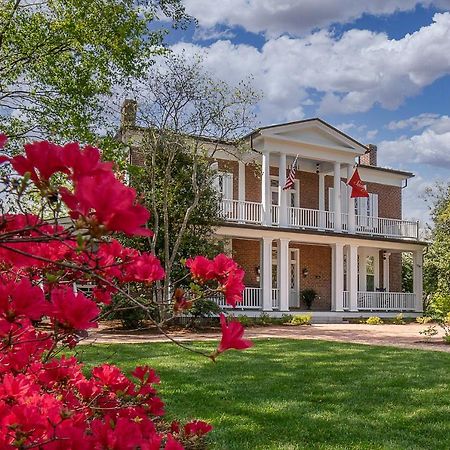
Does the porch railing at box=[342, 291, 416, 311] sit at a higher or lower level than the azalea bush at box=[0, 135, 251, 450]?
lower

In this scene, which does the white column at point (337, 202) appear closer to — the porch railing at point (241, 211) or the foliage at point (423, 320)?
the porch railing at point (241, 211)

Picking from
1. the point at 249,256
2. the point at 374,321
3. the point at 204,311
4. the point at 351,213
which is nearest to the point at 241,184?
the point at 249,256

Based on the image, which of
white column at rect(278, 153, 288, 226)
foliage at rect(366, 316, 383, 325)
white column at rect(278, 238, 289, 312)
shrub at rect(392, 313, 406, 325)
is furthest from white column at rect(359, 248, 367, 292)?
white column at rect(278, 153, 288, 226)

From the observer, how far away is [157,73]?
53.2 ft

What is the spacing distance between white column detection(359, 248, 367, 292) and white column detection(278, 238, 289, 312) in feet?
18.0

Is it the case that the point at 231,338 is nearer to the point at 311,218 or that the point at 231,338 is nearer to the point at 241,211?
the point at 241,211

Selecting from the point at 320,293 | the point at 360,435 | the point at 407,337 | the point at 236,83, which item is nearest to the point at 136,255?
the point at 360,435

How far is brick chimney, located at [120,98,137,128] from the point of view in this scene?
632 inches

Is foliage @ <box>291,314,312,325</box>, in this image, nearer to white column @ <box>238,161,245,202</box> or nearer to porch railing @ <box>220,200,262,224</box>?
porch railing @ <box>220,200,262,224</box>

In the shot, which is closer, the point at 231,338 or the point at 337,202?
the point at 231,338

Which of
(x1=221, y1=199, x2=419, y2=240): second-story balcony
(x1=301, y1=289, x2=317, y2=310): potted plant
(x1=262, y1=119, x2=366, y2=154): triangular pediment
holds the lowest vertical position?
(x1=301, y1=289, x2=317, y2=310): potted plant

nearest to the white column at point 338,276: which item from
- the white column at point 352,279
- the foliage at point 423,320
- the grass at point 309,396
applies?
the white column at point 352,279

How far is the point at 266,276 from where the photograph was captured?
19.6 meters

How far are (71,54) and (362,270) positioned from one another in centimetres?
1637
